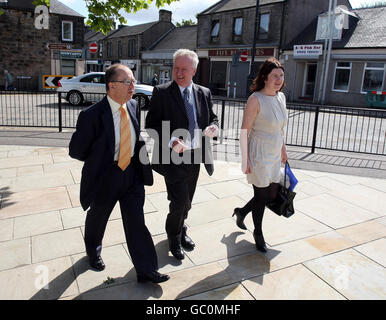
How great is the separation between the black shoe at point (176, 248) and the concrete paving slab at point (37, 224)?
1.39m

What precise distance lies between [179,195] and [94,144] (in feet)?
2.99

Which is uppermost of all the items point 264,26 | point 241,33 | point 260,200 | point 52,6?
point 52,6

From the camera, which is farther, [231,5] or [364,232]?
[231,5]

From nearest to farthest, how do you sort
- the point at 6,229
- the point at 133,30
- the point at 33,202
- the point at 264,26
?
the point at 6,229
the point at 33,202
the point at 264,26
the point at 133,30

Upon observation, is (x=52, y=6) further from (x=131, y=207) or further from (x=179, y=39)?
(x=131, y=207)

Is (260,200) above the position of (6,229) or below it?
above

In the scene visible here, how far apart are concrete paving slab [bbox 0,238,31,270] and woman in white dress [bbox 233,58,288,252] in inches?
88.9

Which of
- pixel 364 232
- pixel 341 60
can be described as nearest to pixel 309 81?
pixel 341 60

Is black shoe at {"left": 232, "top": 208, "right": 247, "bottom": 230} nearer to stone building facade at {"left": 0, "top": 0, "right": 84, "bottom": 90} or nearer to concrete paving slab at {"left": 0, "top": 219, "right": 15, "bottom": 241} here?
concrete paving slab at {"left": 0, "top": 219, "right": 15, "bottom": 241}

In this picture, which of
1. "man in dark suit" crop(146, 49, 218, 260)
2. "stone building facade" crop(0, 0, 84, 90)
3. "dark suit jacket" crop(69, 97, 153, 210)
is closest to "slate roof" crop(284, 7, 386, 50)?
"stone building facade" crop(0, 0, 84, 90)

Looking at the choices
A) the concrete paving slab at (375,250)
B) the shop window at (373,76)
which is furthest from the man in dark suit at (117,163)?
the shop window at (373,76)

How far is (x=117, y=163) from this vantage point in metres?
2.81

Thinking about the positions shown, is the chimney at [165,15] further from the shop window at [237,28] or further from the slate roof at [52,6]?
the slate roof at [52,6]
